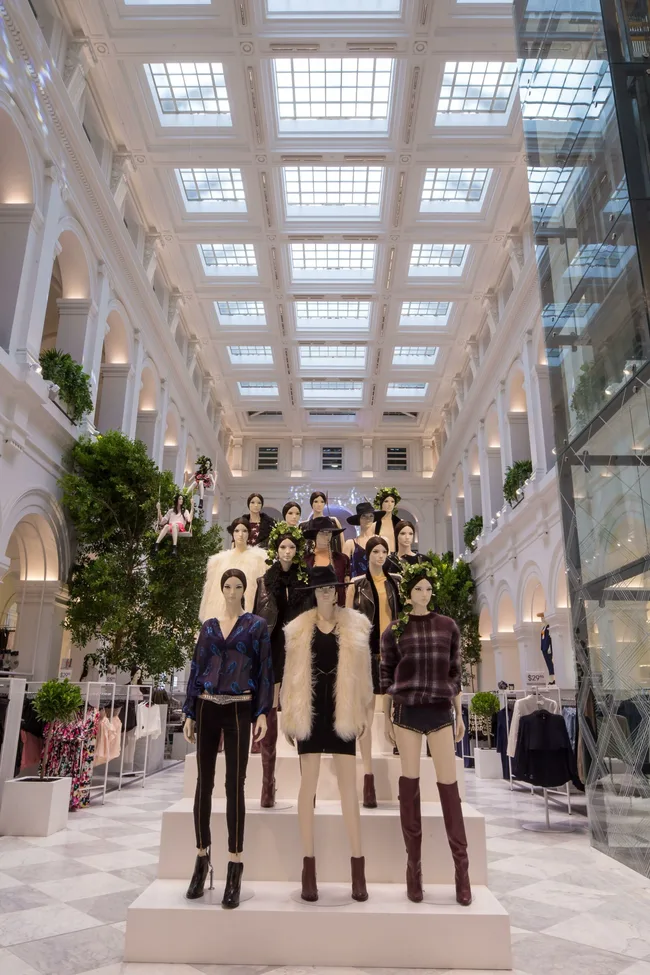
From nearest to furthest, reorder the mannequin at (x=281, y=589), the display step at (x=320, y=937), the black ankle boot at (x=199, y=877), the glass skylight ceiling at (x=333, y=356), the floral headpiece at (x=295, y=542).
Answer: the display step at (x=320, y=937) → the black ankle boot at (x=199, y=877) → the mannequin at (x=281, y=589) → the floral headpiece at (x=295, y=542) → the glass skylight ceiling at (x=333, y=356)

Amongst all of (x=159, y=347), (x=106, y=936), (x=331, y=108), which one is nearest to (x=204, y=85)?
(x=331, y=108)

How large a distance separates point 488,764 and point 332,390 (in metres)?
18.3

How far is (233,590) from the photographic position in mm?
4672

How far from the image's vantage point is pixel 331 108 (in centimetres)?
1611

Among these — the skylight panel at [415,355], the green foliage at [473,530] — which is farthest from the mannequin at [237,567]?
the skylight panel at [415,355]

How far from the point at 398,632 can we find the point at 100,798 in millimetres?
7512

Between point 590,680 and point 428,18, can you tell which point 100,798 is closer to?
point 590,680

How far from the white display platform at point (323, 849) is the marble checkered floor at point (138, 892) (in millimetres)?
561

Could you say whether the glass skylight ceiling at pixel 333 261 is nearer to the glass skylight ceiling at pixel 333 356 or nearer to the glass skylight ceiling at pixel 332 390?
the glass skylight ceiling at pixel 333 356

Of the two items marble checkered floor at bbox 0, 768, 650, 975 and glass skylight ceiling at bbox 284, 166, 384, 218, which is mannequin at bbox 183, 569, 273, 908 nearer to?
marble checkered floor at bbox 0, 768, 650, 975

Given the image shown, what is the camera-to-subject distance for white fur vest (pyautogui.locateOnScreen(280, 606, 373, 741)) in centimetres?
441

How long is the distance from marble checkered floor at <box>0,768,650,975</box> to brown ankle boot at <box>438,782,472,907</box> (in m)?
0.48

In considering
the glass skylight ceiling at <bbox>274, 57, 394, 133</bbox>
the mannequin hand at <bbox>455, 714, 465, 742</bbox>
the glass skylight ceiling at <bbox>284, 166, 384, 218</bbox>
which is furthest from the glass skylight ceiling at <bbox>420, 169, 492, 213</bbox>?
the mannequin hand at <bbox>455, 714, 465, 742</bbox>

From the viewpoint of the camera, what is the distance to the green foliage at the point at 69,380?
12.5m
